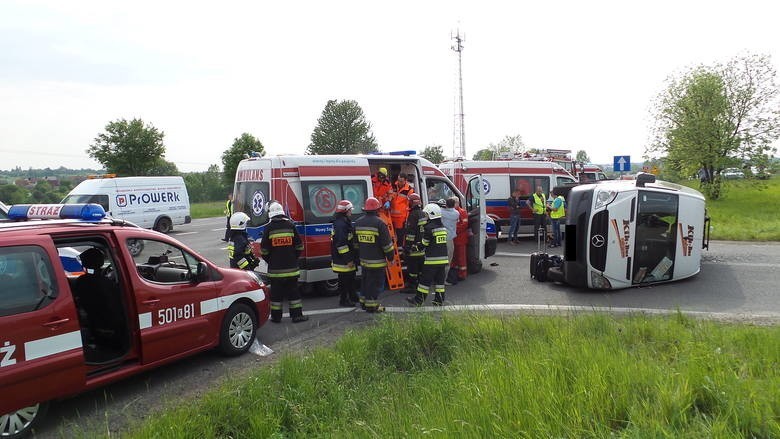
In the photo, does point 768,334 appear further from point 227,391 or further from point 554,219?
point 554,219

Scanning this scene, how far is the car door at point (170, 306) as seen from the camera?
4.64 m

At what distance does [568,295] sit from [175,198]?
16.2 metres

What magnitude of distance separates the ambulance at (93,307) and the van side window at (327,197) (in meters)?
2.09

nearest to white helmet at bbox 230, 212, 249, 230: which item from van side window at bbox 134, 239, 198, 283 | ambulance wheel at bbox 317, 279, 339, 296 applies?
van side window at bbox 134, 239, 198, 283

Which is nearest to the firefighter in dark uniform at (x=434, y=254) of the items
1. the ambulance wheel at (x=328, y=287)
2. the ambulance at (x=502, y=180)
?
the ambulance wheel at (x=328, y=287)

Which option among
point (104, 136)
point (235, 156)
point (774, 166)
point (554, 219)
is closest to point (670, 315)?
point (554, 219)

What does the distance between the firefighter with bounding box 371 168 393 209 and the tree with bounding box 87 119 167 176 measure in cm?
2220

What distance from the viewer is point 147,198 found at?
714 inches

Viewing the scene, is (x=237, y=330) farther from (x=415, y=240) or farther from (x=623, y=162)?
(x=623, y=162)

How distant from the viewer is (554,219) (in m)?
13.8

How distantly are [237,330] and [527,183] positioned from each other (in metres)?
11.5

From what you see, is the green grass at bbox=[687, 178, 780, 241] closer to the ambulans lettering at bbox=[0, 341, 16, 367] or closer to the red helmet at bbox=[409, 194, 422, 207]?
the red helmet at bbox=[409, 194, 422, 207]

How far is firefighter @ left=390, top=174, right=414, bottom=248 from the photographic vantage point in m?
9.14

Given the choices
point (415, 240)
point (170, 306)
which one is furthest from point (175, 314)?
point (415, 240)
